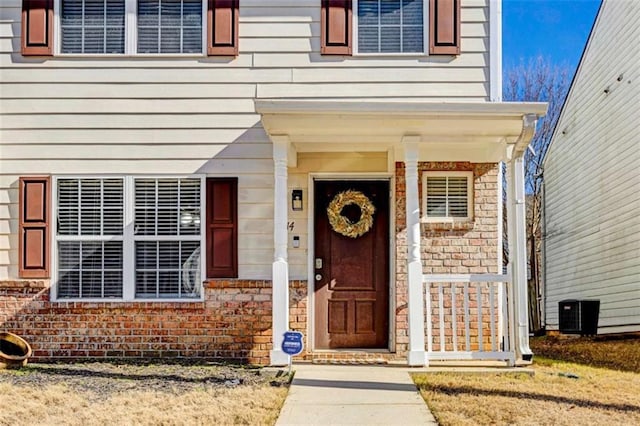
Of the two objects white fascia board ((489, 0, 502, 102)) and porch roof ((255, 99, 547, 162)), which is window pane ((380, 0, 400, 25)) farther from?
porch roof ((255, 99, 547, 162))

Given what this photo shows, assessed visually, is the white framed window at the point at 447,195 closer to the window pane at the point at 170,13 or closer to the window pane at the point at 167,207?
the window pane at the point at 167,207

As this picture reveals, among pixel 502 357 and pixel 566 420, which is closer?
pixel 566 420

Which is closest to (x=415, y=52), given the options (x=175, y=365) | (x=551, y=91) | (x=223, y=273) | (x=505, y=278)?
(x=505, y=278)

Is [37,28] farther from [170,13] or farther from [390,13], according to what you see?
[390,13]

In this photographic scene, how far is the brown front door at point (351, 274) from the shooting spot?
773 cm

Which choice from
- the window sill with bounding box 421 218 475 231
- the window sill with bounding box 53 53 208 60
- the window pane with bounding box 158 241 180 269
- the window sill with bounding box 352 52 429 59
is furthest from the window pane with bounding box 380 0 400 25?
the window pane with bounding box 158 241 180 269

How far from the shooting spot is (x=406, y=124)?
6660 mm

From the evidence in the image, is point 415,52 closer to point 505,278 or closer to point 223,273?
point 505,278

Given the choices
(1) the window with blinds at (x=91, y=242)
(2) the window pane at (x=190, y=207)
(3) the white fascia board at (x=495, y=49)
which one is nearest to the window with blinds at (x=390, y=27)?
(3) the white fascia board at (x=495, y=49)

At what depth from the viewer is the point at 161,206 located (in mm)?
7535

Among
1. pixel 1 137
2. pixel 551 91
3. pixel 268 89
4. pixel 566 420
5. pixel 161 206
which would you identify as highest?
pixel 551 91

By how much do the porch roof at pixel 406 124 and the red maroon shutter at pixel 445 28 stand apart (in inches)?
41.6

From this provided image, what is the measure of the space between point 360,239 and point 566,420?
133 inches

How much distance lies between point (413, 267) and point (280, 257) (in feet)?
4.18
